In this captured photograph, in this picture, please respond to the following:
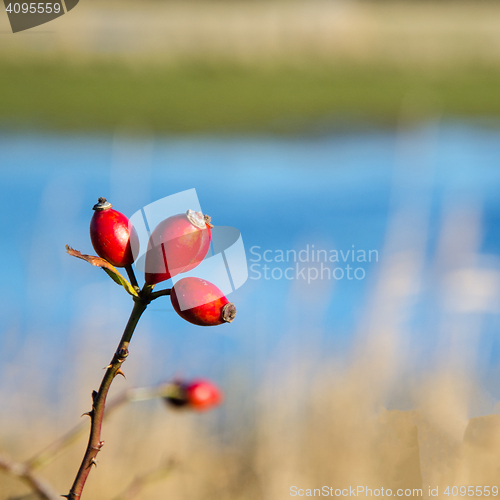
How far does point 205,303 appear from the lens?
291 millimetres

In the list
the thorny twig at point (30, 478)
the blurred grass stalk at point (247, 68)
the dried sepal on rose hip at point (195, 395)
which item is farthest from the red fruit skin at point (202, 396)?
the blurred grass stalk at point (247, 68)

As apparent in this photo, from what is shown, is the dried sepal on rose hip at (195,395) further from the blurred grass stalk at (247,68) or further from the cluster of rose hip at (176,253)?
the blurred grass stalk at (247,68)

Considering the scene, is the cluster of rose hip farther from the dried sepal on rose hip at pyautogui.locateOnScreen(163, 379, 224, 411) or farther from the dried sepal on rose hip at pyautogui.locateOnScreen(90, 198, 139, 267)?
the dried sepal on rose hip at pyautogui.locateOnScreen(163, 379, 224, 411)

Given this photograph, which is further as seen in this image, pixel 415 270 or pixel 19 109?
pixel 19 109

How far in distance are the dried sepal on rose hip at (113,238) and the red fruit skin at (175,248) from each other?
0.02 meters

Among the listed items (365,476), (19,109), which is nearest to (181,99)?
(19,109)

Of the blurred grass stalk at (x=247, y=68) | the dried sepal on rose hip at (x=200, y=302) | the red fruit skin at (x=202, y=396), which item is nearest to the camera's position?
the dried sepal on rose hip at (x=200, y=302)

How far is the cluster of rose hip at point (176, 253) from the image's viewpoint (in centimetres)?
29

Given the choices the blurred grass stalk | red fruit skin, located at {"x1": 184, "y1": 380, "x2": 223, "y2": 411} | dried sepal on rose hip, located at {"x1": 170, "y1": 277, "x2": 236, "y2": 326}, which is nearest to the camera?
dried sepal on rose hip, located at {"x1": 170, "y1": 277, "x2": 236, "y2": 326}

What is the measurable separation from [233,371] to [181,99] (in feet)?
23.2

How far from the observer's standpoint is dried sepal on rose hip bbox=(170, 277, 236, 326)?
284 mm

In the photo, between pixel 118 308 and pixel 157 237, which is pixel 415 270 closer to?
pixel 118 308

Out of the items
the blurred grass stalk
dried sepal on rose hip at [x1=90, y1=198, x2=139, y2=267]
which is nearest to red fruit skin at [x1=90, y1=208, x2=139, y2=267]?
dried sepal on rose hip at [x1=90, y1=198, x2=139, y2=267]

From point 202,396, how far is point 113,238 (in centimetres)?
19
